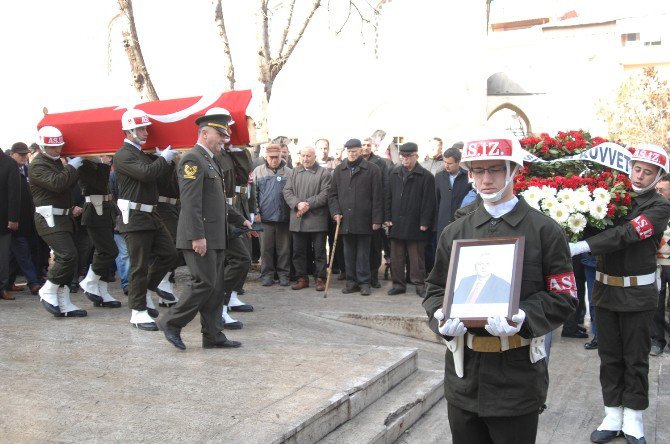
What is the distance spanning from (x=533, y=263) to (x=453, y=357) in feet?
1.82

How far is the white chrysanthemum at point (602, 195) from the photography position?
520 cm

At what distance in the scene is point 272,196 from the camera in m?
10.5

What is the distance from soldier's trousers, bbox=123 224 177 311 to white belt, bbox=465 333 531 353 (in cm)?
453

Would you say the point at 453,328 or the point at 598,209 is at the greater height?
the point at 598,209

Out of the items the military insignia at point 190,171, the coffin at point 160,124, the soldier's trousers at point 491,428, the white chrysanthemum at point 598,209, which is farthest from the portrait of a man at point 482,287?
the coffin at point 160,124

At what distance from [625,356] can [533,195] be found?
1291 mm

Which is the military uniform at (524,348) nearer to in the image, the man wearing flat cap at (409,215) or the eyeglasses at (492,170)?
the eyeglasses at (492,170)

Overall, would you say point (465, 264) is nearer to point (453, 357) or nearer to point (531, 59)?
point (453, 357)

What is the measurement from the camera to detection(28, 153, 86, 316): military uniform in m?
7.56

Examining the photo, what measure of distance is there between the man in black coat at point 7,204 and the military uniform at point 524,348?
670cm

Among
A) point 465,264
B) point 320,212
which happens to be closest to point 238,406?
point 465,264

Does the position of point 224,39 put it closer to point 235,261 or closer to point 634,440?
point 235,261

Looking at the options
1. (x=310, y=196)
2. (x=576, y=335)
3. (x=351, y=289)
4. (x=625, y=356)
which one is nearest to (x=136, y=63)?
(x=310, y=196)

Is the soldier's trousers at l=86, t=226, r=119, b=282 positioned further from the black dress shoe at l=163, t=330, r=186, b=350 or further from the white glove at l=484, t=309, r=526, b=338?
the white glove at l=484, t=309, r=526, b=338
